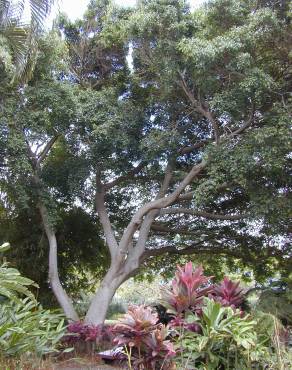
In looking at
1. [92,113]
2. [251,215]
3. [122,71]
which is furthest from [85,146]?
[251,215]

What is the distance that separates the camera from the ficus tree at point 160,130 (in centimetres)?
1024

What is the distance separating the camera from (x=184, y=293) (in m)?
4.93

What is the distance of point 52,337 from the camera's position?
17.6 ft

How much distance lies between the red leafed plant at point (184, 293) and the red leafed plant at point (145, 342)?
0.54 metres

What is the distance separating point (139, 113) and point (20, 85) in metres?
3.23

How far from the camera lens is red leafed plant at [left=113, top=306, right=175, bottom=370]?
14.0ft

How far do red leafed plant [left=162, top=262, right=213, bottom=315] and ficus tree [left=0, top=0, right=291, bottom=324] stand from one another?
5.26 meters

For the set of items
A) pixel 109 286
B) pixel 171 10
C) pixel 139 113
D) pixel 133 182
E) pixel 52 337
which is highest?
pixel 171 10

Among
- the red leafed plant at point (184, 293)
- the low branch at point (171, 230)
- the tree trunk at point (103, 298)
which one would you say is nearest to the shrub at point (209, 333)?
the red leafed plant at point (184, 293)

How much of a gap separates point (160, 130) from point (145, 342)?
336 inches

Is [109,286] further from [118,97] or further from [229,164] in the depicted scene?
[118,97]

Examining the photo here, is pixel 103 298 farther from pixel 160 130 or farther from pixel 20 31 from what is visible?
pixel 20 31

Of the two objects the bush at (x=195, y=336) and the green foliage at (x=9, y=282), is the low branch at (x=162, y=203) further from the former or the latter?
the green foliage at (x=9, y=282)

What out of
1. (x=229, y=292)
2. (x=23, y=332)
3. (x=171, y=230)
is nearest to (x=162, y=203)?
(x=171, y=230)
